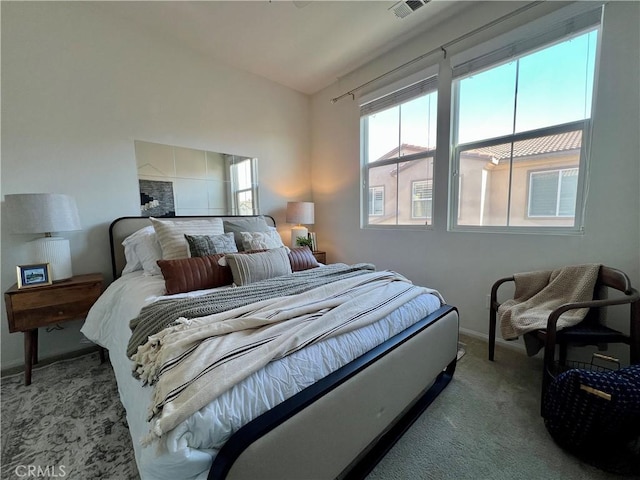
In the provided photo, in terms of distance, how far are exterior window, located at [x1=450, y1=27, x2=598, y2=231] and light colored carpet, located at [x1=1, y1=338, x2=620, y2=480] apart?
1.23 m

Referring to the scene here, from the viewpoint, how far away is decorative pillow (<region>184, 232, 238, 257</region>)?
6.40 ft

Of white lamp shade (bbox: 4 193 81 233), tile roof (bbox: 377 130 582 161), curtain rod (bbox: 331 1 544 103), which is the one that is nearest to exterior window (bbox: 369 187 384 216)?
tile roof (bbox: 377 130 582 161)

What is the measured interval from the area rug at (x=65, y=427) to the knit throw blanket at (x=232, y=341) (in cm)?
69

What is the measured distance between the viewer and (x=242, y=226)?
2.57 metres

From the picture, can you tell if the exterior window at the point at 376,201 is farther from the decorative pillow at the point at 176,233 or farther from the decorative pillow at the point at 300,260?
the decorative pillow at the point at 176,233

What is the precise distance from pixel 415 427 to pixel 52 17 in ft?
12.4

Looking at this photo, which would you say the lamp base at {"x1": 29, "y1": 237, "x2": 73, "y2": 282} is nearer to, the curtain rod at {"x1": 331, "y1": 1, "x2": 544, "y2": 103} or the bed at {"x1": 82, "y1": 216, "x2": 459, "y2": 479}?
the bed at {"x1": 82, "y1": 216, "x2": 459, "y2": 479}

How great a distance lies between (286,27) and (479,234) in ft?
8.42

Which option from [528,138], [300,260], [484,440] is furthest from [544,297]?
[300,260]

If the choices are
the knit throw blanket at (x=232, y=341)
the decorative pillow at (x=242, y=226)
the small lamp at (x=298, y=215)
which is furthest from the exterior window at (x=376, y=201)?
the knit throw blanket at (x=232, y=341)

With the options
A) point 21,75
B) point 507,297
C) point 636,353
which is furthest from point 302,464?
point 21,75

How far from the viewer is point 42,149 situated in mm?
1986

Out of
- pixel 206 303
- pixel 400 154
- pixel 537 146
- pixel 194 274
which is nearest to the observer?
pixel 206 303

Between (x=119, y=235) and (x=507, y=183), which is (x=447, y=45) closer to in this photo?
Answer: (x=507, y=183)
